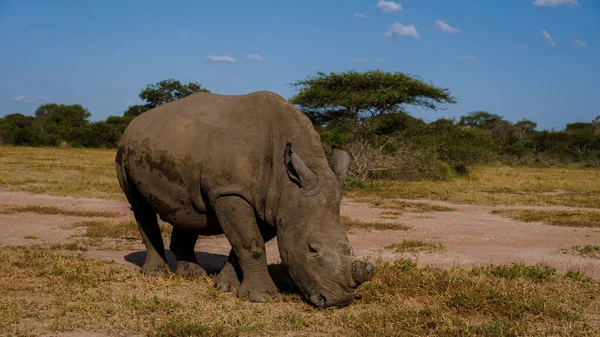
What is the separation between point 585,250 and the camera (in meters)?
10.1

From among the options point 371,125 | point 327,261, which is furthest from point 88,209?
point 371,125

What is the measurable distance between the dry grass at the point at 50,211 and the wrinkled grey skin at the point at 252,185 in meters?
6.13

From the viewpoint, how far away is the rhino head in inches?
236

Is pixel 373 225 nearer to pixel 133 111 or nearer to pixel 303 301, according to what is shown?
pixel 303 301

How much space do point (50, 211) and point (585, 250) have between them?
1037 centimetres

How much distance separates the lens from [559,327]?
18.4 feet

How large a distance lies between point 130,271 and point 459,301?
4065 millimetres

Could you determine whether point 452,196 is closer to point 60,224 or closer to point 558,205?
point 558,205

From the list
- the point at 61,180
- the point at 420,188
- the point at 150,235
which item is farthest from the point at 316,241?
the point at 61,180

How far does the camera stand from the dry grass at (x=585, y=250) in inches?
387

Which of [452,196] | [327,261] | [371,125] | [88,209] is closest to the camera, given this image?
[327,261]

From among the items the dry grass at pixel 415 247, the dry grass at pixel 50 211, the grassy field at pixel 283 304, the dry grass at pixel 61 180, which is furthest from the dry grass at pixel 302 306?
the dry grass at pixel 61 180

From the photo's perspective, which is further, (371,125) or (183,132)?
(371,125)

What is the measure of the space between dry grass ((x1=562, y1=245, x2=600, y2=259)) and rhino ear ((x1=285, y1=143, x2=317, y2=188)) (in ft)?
18.4
